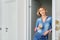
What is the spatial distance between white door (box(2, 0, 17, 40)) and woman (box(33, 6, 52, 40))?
0.37 m

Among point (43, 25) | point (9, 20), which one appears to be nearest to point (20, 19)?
point (9, 20)

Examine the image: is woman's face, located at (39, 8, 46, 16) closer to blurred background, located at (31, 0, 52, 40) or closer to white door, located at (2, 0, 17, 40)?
blurred background, located at (31, 0, 52, 40)

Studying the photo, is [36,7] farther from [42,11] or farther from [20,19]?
[20,19]

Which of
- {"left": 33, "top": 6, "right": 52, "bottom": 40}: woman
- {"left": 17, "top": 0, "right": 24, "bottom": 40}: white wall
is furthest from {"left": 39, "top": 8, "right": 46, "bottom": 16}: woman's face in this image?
{"left": 17, "top": 0, "right": 24, "bottom": 40}: white wall

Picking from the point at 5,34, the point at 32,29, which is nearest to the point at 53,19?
the point at 32,29

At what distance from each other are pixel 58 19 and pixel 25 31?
20.7 inches

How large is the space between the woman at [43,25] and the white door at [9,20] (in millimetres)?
368

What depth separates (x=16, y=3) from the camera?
2.00 meters

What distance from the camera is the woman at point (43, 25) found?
5.88 feet

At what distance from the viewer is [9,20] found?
7.09 ft

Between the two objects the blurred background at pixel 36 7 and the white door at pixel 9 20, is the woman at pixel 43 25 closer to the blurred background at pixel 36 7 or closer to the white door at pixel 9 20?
the blurred background at pixel 36 7

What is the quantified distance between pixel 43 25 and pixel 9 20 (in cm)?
60

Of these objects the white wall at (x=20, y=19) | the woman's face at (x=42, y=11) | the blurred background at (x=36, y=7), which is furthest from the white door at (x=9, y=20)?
the woman's face at (x=42, y=11)

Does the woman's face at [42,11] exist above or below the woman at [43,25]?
above
